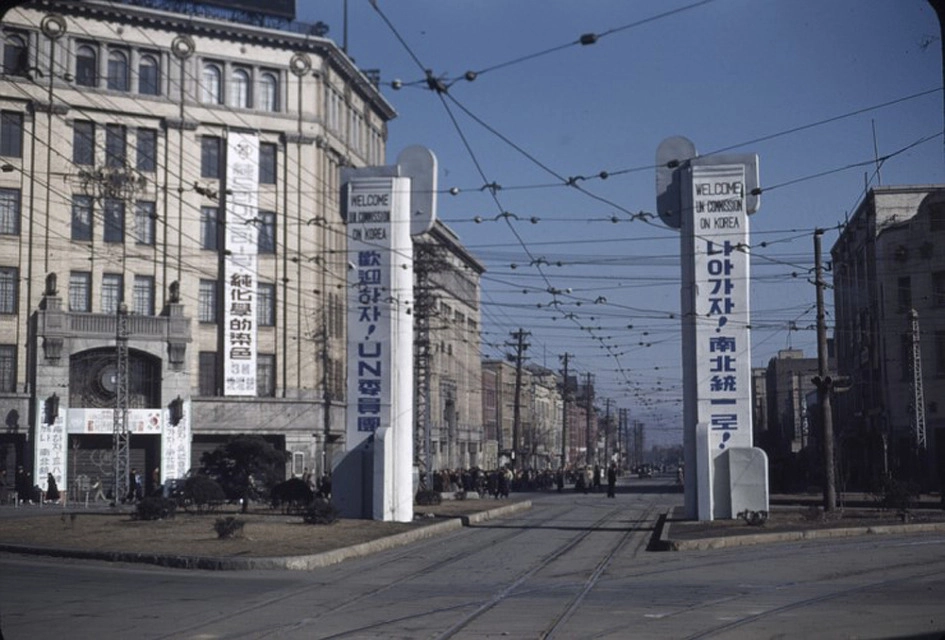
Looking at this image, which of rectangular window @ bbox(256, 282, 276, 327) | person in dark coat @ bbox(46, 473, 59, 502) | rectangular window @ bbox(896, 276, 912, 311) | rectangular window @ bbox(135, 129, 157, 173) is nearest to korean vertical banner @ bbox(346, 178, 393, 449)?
person in dark coat @ bbox(46, 473, 59, 502)

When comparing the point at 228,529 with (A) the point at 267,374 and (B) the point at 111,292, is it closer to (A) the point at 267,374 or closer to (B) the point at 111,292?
(B) the point at 111,292

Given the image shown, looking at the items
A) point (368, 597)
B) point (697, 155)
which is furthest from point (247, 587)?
point (697, 155)

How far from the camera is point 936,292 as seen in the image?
190 feet

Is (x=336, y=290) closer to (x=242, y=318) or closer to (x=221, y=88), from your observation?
(x=242, y=318)

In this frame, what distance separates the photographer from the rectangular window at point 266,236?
59562mm

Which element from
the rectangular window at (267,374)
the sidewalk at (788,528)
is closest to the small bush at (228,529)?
the sidewalk at (788,528)

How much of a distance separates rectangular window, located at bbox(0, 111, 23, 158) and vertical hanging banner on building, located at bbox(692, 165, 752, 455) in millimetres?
31033

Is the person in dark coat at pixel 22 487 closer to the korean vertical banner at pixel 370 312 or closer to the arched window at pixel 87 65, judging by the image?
the arched window at pixel 87 65

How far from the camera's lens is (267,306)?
60.8m

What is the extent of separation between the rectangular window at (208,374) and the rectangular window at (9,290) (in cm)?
915

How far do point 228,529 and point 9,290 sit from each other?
33.8m

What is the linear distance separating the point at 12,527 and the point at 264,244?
31205 mm

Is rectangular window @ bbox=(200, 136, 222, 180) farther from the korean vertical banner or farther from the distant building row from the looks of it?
the distant building row

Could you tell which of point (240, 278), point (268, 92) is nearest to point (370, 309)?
point (240, 278)
